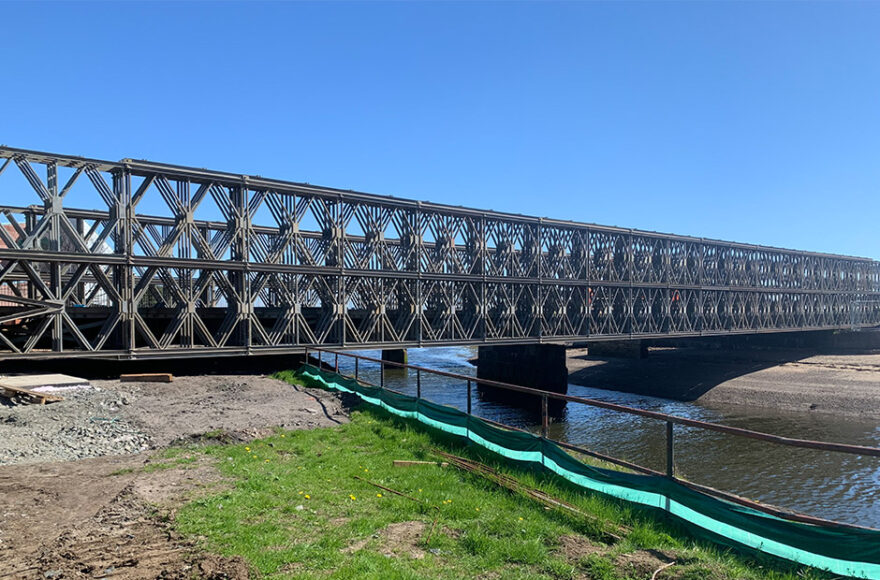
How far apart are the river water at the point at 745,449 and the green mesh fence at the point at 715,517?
47.3ft

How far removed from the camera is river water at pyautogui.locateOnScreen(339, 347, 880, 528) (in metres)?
20.9

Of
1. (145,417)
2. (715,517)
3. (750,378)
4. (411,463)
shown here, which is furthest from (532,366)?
(715,517)

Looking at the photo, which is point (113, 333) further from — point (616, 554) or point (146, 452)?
point (616, 554)

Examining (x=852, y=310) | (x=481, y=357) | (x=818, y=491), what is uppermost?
(x=852, y=310)

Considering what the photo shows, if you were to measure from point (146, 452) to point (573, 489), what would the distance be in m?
9.48

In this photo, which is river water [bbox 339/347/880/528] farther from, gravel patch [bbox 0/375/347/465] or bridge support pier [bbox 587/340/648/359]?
gravel patch [bbox 0/375/347/465]

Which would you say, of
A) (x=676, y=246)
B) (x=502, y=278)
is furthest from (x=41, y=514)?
(x=676, y=246)

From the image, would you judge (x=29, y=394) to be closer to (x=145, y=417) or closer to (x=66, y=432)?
(x=145, y=417)

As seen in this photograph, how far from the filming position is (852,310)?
75125 mm

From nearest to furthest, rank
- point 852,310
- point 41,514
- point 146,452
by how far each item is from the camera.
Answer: point 41,514
point 146,452
point 852,310

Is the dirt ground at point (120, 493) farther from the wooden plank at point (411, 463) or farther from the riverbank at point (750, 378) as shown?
the riverbank at point (750, 378)

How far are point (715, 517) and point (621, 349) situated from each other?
58.5 metres

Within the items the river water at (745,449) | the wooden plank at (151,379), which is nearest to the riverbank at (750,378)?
the river water at (745,449)

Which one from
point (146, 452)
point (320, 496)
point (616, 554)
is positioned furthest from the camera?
point (146, 452)
